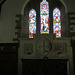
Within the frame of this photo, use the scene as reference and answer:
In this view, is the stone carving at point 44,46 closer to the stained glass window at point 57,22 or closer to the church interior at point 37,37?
the church interior at point 37,37

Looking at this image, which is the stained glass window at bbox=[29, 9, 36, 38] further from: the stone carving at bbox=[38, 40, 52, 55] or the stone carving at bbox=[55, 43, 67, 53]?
the stone carving at bbox=[55, 43, 67, 53]

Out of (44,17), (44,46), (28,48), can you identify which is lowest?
(28,48)

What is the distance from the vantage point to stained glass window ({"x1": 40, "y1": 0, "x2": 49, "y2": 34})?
32.8 ft

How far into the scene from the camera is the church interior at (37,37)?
8289mm

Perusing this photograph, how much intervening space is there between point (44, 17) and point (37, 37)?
1603mm

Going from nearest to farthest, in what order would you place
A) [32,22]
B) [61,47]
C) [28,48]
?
1. [61,47]
2. [28,48]
3. [32,22]

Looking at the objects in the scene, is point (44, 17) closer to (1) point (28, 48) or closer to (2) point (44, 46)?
(2) point (44, 46)

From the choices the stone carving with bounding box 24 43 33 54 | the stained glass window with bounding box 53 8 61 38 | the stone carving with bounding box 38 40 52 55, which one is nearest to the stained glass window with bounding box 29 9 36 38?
the stone carving with bounding box 24 43 33 54

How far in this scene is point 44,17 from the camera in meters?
10.2

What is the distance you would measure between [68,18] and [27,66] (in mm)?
3886

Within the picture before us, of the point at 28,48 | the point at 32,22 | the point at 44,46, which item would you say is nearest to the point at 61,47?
the point at 44,46

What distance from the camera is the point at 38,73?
26.6 ft

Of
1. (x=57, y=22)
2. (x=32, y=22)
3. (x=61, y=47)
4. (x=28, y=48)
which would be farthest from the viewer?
(x=32, y=22)

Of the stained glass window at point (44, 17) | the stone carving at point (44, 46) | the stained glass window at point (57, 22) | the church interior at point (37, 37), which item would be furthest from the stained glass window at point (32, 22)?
the stained glass window at point (57, 22)
